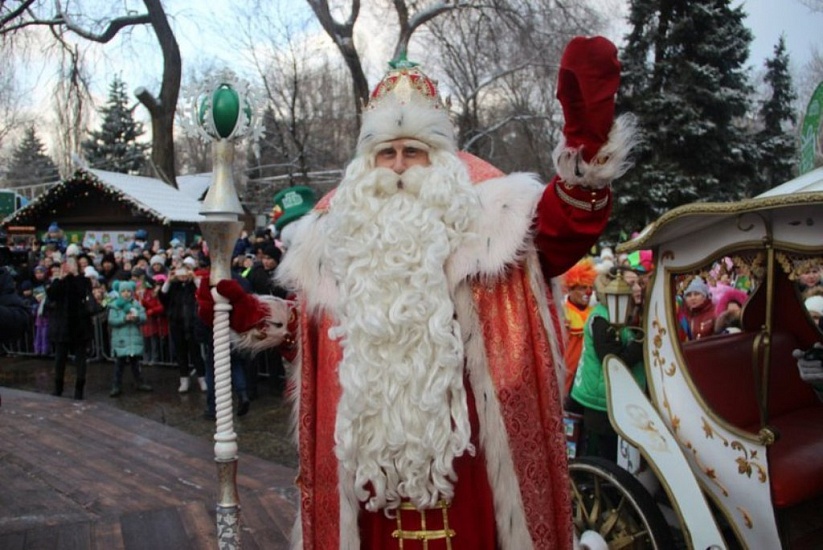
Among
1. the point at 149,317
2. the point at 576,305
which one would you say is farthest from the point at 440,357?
the point at 149,317

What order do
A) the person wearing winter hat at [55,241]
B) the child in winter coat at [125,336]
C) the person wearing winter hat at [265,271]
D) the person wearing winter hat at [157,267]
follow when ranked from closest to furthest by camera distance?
the person wearing winter hat at [265,271]
the child in winter coat at [125,336]
the person wearing winter hat at [157,267]
the person wearing winter hat at [55,241]

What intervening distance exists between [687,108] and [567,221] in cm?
1492

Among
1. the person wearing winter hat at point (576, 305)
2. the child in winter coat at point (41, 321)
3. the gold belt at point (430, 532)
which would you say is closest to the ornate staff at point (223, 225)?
the gold belt at point (430, 532)

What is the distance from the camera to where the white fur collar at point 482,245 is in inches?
89.4

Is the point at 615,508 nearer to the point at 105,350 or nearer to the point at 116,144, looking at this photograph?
the point at 105,350

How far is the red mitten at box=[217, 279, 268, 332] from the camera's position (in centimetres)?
253

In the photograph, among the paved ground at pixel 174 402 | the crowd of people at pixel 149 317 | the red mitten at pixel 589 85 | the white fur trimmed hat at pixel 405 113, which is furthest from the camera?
the crowd of people at pixel 149 317

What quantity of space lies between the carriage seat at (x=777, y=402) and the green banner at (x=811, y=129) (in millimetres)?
1040

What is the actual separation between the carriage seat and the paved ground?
3558mm

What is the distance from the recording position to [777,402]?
403cm

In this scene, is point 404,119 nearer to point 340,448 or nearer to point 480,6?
point 340,448

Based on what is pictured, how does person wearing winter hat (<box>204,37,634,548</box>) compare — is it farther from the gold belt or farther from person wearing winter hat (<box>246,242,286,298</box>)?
person wearing winter hat (<box>246,242,286,298</box>)

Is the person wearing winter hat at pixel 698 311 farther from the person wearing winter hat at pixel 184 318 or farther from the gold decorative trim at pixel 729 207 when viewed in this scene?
the person wearing winter hat at pixel 184 318

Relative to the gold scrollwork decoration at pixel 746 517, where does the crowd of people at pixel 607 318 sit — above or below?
above
